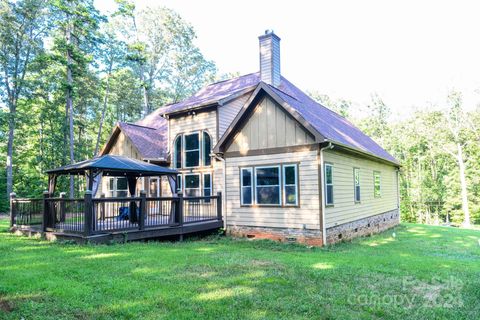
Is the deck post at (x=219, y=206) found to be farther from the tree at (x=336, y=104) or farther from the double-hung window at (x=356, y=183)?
the tree at (x=336, y=104)

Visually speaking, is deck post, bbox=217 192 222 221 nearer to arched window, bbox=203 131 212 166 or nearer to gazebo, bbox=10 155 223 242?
gazebo, bbox=10 155 223 242

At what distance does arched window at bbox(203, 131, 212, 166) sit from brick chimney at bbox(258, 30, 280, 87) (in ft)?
12.1

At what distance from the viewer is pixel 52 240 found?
392 inches

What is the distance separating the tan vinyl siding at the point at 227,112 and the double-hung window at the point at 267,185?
300 cm

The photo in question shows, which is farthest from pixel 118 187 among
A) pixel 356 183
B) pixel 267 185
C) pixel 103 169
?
pixel 356 183

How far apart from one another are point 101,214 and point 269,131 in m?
5.92

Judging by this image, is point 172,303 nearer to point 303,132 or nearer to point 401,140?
point 303,132

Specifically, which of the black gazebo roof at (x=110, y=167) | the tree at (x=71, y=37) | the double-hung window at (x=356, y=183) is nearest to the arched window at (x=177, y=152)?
the black gazebo roof at (x=110, y=167)

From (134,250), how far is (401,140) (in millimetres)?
32693

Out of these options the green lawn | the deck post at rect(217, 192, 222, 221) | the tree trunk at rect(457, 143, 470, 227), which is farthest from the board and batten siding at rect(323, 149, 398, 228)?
the tree trunk at rect(457, 143, 470, 227)

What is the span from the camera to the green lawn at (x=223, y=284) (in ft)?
14.8

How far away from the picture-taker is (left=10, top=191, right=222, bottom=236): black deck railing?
938 centimetres

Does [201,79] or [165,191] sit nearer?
[165,191]

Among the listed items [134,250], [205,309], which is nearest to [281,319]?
[205,309]
